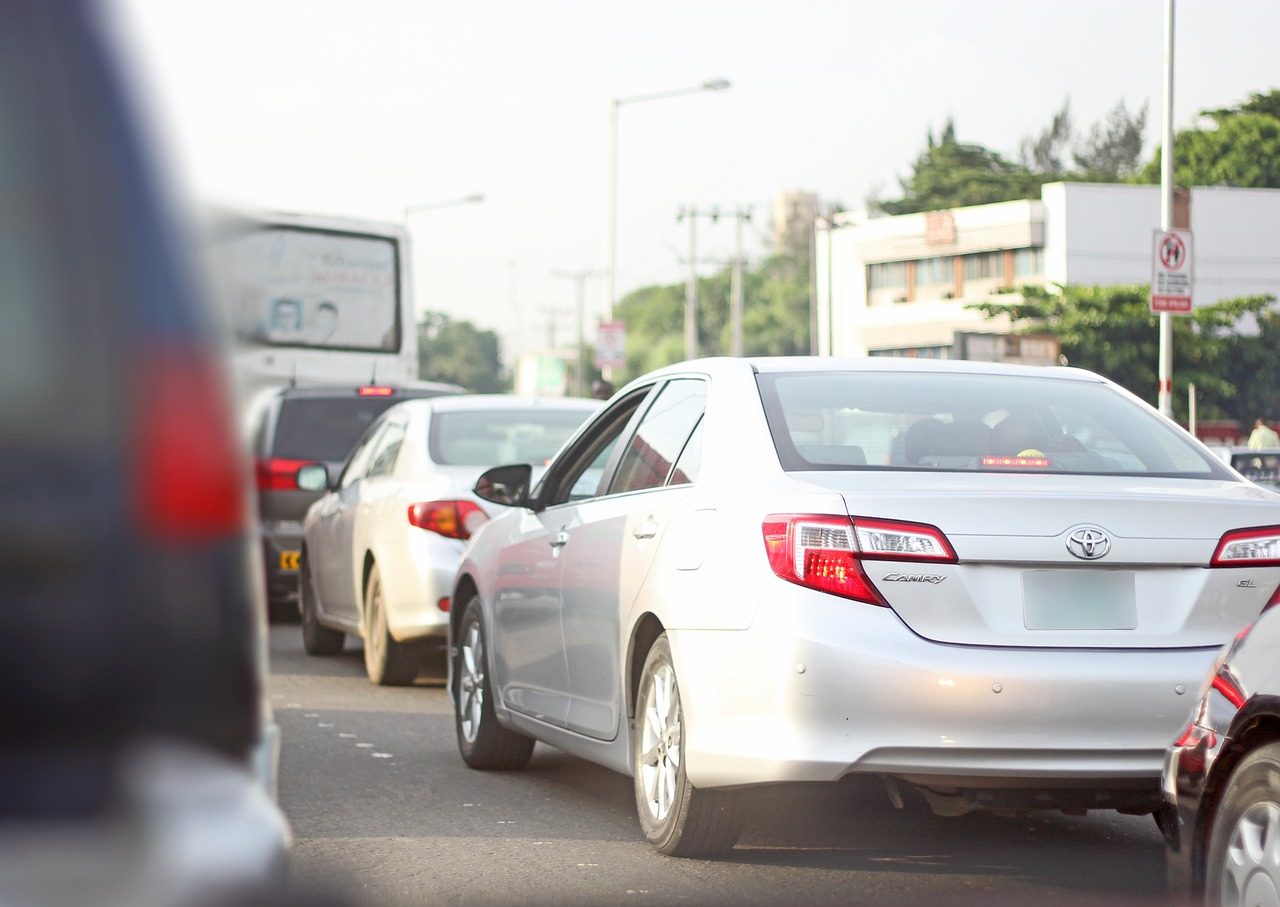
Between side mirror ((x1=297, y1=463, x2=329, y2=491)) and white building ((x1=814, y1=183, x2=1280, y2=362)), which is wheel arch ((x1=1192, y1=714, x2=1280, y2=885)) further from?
white building ((x1=814, y1=183, x2=1280, y2=362))

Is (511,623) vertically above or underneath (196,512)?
underneath

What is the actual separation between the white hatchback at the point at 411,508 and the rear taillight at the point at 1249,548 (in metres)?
5.48

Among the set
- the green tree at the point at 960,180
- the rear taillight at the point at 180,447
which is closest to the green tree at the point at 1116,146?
the green tree at the point at 960,180

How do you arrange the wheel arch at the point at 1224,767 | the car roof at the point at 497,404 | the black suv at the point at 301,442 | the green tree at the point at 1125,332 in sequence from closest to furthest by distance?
1. the wheel arch at the point at 1224,767
2. the car roof at the point at 497,404
3. the black suv at the point at 301,442
4. the green tree at the point at 1125,332

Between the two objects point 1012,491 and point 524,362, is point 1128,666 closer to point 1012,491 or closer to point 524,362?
point 1012,491

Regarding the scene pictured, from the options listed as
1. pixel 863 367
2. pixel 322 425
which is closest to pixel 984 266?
pixel 322 425

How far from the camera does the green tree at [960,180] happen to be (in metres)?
104

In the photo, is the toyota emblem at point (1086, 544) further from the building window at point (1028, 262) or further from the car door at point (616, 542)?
the building window at point (1028, 262)

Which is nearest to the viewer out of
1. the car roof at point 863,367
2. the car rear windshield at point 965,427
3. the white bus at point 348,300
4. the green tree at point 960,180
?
the car rear windshield at point 965,427

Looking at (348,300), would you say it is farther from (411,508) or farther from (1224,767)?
(1224,767)

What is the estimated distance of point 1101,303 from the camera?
58.8 meters

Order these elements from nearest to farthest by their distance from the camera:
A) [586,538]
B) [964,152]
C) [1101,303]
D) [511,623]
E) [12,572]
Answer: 1. [12,572]
2. [586,538]
3. [511,623]
4. [1101,303]
5. [964,152]

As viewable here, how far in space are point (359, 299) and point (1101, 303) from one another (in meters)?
39.4

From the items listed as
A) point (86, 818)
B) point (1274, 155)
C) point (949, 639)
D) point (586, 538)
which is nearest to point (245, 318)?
point (86, 818)
